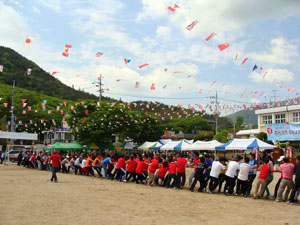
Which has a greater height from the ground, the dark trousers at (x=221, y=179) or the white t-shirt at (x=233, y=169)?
the white t-shirt at (x=233, y=169)

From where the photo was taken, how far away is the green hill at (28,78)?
319 ft

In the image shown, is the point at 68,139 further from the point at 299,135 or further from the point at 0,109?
the point at 299,135

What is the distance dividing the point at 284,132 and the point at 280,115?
980 inches

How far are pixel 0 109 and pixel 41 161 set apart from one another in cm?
3737

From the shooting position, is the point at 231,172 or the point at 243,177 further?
the point at 231,172

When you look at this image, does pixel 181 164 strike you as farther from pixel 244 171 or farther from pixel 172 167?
pixel 244 171

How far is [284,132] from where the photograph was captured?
24.8m

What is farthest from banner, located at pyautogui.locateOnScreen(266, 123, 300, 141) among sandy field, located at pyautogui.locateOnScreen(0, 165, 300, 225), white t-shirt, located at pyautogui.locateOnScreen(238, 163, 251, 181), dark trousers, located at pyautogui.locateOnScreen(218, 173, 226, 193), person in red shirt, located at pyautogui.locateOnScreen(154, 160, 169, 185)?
sandy field, located at pyautogui.locateOnScreen(0, 165, 300, 225)

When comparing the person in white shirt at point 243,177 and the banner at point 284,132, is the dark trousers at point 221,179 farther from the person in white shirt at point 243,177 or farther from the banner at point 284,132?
the banner at point 284,132

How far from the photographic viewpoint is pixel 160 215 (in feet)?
25.0

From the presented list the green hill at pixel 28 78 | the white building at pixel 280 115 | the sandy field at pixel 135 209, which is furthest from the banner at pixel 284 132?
the green hill at pixel 28 78

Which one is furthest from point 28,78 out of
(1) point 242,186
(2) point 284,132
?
(1) point 242,186

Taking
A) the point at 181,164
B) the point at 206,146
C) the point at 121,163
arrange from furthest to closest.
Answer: the point at 206,146
the point at 121,163
the point at 181,164

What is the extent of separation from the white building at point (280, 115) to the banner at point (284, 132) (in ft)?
70.4
